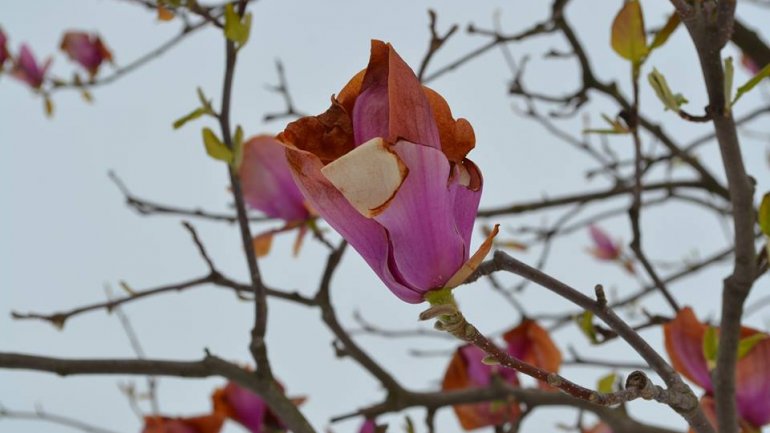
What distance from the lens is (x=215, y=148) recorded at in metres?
0.69

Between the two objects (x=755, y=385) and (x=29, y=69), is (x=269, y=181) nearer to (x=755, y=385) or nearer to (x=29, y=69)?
(x=755, y=385)

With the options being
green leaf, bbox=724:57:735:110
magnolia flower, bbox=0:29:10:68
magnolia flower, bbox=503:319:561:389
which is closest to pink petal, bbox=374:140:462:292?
green leaf, bbox=724:57:735:110

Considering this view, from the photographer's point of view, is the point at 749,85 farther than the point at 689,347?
No

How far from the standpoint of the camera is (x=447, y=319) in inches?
14.3

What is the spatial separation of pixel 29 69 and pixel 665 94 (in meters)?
1.47

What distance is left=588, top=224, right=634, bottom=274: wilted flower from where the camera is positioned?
205 cm

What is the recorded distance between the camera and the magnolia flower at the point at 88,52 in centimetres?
162

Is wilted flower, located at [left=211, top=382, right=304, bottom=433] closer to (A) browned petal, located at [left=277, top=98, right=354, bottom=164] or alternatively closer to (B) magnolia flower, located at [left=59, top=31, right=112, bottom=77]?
(A) browned petal, located at [left=277, top=98, right=354, bottom=164]

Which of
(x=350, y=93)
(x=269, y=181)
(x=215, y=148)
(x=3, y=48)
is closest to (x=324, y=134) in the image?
(x=350, y=93)

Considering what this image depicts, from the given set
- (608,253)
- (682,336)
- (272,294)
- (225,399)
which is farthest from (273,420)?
(608,253)

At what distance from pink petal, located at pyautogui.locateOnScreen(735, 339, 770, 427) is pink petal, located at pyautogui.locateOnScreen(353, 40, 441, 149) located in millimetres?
387

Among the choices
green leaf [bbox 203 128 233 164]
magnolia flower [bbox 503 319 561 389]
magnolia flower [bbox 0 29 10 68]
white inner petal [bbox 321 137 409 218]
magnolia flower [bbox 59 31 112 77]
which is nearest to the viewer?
white inner petal [bbox 321 137 409 218]

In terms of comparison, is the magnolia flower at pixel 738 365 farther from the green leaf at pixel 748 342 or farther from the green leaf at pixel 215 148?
the green leaf at pixel 215 148

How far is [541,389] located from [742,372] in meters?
0.34
